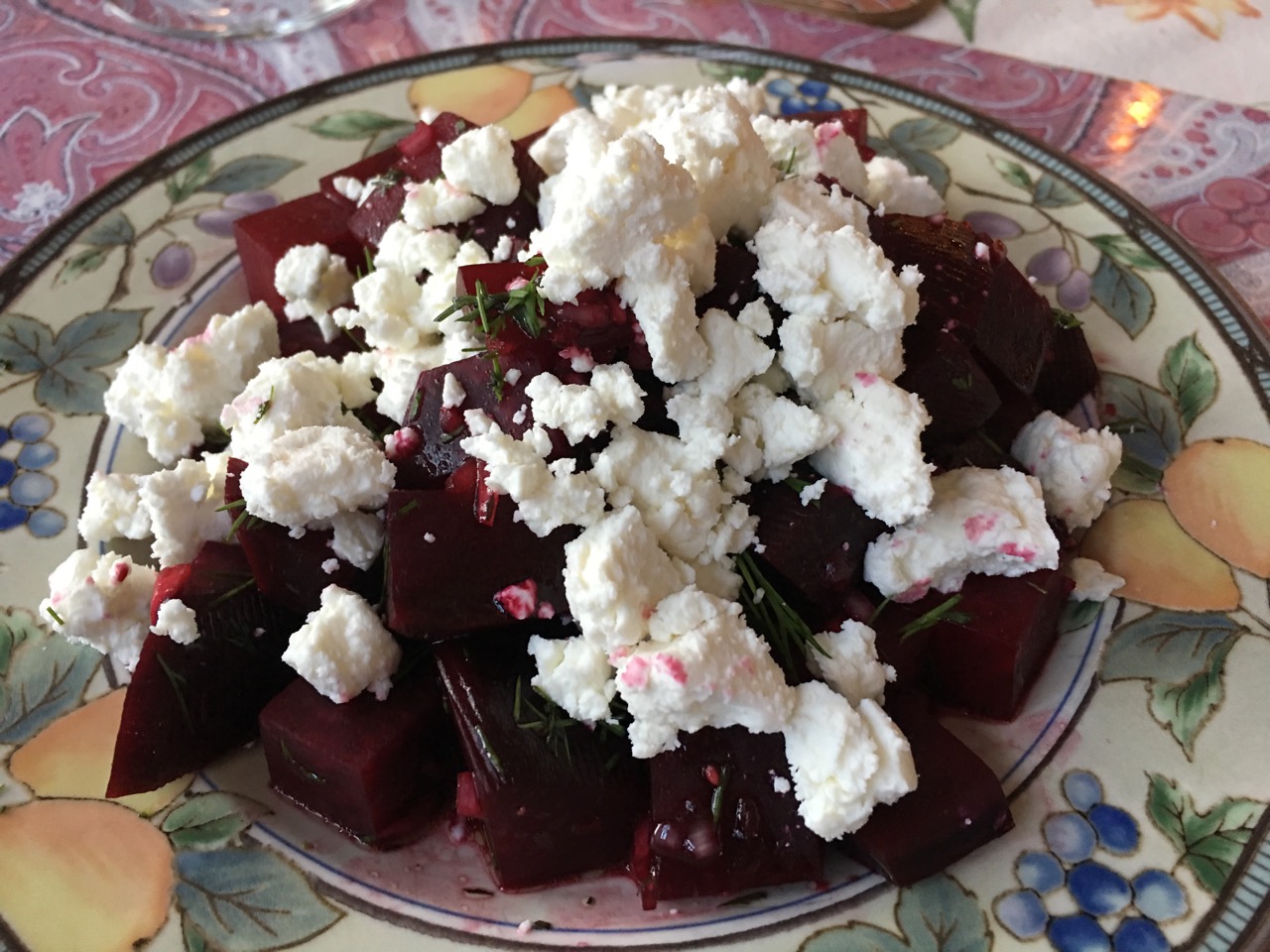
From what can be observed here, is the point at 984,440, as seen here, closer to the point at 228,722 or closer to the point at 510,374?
the point at 510,374

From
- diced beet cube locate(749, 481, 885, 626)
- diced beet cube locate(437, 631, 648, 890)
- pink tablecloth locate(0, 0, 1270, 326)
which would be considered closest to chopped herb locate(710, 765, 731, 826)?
diced beet cube locate(437, 631, 648, 890)

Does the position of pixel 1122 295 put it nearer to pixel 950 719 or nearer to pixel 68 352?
pixel 950 719

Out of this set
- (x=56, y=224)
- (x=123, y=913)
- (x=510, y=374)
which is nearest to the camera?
(x=123, y=913)

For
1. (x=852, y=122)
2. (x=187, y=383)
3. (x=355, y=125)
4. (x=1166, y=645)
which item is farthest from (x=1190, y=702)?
(x=355, y=125)

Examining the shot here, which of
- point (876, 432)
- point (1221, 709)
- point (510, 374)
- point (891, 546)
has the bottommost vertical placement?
point (1221, 709)

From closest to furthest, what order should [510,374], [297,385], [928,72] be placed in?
[510,374] → [297,385] → [928,72]

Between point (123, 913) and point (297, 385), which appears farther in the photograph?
point (297, 385)

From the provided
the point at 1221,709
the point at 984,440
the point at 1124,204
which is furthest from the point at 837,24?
the point at 1221,709
